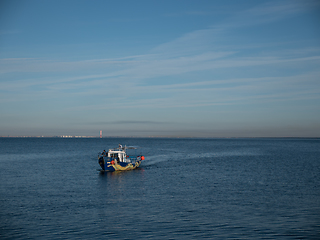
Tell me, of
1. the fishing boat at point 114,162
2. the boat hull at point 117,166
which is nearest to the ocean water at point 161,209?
the boat hull at point 117,166

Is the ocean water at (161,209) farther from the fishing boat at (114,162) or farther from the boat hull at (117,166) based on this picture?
the fishing boat at (114,162)

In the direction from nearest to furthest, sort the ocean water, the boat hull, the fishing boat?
the ocean water → the boat hull → the fishing boat

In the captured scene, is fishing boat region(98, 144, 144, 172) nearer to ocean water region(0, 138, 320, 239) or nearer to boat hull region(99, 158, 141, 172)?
boat hull region(99, 158, 141, 172)

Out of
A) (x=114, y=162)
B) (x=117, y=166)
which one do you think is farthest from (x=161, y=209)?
(x=117, y=166)

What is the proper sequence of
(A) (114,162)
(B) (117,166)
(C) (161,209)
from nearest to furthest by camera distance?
(C) (161,209)
(A) (114,162)
(B) (117,166)

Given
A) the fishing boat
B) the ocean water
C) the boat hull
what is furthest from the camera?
the fishing boat

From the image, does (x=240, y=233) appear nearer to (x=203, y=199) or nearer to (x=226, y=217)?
(x=226, y=217)

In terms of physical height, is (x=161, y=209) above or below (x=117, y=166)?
below

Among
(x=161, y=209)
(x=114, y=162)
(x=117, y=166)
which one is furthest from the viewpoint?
(x=117, y=166)

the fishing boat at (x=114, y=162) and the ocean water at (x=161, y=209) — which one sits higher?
the fishing boat at (x=114, y=162)

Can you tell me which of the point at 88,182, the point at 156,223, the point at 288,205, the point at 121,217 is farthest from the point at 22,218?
the point at 288,205

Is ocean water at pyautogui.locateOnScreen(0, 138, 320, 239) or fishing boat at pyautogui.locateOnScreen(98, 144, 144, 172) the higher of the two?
fishing boat at pyautogui.locateOnScreen(98, 144, 144, 172)

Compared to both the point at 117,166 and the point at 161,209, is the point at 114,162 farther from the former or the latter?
the point at 161,209

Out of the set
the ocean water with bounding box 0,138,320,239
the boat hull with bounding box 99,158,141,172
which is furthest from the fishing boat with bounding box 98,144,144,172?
the ocean water with bounding box 0,138,320,239
